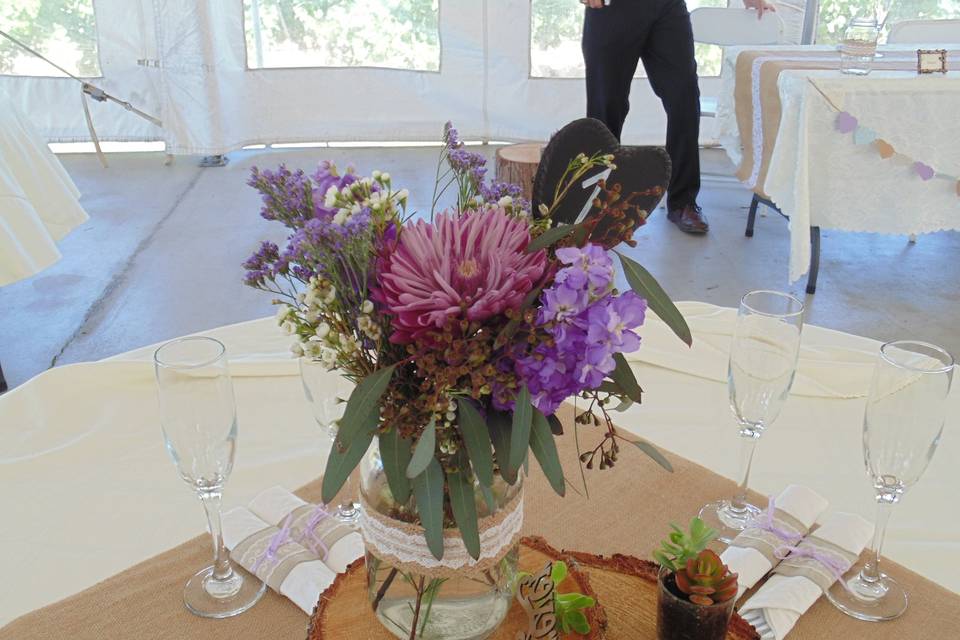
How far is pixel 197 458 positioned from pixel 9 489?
33cm

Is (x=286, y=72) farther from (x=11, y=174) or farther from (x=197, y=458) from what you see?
(x=197, y=458)

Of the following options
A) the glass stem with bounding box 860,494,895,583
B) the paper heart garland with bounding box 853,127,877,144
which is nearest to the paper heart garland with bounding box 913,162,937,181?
the paper heart garland with bounding box 853,127,877,144

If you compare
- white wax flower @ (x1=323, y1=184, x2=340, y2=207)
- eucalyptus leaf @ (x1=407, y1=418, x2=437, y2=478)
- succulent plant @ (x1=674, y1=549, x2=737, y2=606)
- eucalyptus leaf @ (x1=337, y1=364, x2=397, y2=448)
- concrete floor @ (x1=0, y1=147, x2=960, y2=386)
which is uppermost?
white wax flower @ (x1=323, y1=184, x2=340, y2=207)

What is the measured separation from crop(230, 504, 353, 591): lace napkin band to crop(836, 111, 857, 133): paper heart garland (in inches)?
93.1

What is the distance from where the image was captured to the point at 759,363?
801 mm

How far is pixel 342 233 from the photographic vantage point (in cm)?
51

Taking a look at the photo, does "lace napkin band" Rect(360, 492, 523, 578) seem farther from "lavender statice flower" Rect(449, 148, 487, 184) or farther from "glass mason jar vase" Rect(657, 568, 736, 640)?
"lavender statice flower" Rect(449, 148, 487, 184)

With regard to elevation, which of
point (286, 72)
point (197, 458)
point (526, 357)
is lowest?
point (197, 458)

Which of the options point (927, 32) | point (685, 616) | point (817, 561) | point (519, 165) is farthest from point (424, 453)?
point (927, 32)

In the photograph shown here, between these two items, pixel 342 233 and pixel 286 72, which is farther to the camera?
pixel 286 72

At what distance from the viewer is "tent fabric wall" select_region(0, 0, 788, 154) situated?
4441mm

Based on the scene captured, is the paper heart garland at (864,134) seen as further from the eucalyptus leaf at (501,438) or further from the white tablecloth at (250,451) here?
the eucalyptus leaf at (501,438)

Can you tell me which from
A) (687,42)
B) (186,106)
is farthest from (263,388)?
(186,106)

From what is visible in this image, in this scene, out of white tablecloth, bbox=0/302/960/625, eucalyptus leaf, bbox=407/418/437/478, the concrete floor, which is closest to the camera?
eucalyptus leaf, bbox=407/418/437/478
